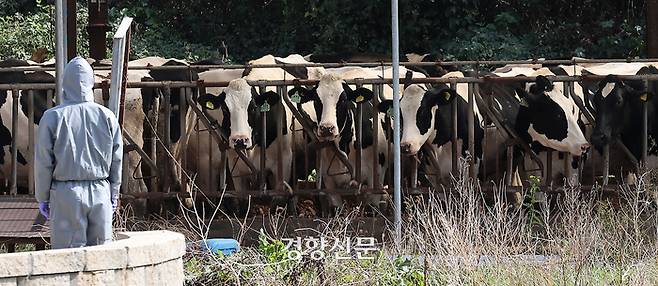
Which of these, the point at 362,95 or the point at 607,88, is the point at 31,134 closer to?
the point at 362,95

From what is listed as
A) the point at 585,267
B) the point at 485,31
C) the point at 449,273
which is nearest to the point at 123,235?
the point at 449,273

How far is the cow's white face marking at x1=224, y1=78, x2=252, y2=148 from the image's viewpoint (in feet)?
45.0

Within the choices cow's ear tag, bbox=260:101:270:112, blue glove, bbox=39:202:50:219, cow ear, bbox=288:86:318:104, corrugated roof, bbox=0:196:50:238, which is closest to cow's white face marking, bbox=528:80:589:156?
cow ear, bbox=288:86:318:104

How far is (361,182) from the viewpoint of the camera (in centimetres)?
1355

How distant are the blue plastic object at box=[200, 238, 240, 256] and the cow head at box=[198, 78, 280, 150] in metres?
3.51

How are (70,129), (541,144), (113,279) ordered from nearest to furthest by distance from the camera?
(113,279)
(70,129)
(541,144)

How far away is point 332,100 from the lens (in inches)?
546

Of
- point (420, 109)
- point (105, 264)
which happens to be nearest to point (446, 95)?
point (420, 109)

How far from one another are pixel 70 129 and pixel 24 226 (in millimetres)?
1255

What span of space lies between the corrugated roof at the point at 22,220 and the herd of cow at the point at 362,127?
380 centimetres

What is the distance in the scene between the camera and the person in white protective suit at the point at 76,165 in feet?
25.5

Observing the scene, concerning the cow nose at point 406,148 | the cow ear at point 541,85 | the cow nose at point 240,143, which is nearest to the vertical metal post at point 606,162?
the cow ear at point 541,85

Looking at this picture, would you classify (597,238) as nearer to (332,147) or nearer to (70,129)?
(70,129)

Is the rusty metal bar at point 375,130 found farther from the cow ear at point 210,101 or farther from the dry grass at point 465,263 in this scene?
the dry grass at point 465,263
